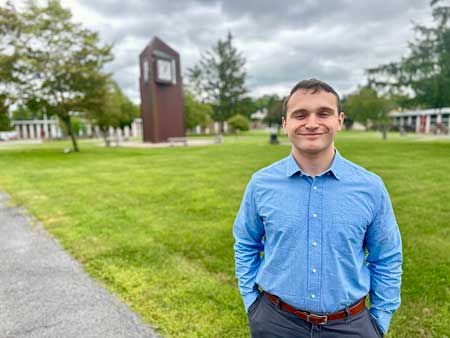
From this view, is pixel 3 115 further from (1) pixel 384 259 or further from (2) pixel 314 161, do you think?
(1) pixel 384 259

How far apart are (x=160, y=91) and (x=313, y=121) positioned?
2863 centimetres

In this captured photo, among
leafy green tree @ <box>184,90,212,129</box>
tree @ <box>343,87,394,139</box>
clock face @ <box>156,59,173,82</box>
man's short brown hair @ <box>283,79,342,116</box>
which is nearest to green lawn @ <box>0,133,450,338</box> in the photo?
man's short brown hair @ <box>283,79,342,116</box>

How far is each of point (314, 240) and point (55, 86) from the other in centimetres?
2215

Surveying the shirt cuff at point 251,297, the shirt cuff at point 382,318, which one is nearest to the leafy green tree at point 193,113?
the shirt cuff at point 251,297

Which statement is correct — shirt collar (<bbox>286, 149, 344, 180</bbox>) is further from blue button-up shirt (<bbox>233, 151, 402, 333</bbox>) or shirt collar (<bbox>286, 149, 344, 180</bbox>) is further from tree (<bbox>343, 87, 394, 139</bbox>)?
tree (<bbox>343, 87, 394, 139</bbox>)

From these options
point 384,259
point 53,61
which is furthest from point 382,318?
point 53,61

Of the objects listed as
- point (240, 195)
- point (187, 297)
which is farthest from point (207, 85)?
point (187, 297)

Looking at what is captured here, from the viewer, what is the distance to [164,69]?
94.8 ft

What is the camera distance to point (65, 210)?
21.6 feet

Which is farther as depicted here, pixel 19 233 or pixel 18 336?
pixel 19 233

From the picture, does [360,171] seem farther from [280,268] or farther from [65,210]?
[65,210]

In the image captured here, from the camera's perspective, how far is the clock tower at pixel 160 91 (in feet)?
92.4

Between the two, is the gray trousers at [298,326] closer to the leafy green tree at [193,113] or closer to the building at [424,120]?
the leafy green tree at [193,113]

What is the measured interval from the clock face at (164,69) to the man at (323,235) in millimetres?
28339
